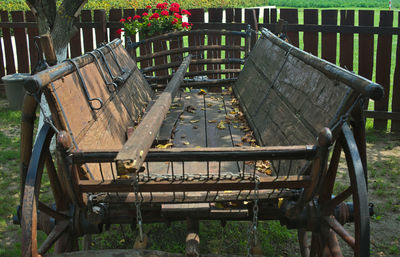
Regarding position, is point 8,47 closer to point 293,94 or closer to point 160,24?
point 160,24

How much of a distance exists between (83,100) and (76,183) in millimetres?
713

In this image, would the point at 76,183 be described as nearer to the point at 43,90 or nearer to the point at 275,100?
the point at 43,90

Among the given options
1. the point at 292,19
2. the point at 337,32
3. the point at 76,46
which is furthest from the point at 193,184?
the point at 76,46

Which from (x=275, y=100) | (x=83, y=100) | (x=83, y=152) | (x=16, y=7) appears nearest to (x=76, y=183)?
(x=83, y=152)

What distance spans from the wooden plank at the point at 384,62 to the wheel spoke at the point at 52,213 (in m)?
5.80

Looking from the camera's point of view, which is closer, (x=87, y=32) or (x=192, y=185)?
(x=192, y=185)

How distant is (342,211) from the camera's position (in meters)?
2.71

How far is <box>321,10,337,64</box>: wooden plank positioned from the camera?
7316 millimetres

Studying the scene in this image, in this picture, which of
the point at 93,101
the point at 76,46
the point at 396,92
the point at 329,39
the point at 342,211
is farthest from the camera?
the point at 76,46

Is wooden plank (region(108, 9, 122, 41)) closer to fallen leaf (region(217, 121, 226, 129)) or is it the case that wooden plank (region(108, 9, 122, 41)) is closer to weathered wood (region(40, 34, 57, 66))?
fallen leaf (region(217, 121, 226, 129))

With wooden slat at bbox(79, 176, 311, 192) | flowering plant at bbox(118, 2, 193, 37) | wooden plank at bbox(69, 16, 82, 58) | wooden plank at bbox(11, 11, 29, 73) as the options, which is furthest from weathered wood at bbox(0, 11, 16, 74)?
wooden slat at bbox(79, 176, 311, 192)

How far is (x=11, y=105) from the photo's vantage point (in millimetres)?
8297

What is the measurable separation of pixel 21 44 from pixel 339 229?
27.4 ft

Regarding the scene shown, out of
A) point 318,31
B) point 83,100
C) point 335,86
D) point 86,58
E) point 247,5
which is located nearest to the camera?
point 335,86
